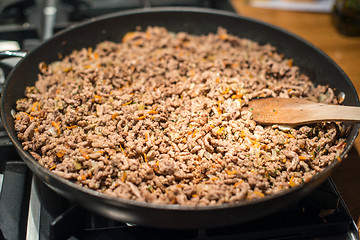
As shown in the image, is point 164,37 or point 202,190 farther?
point 164,37

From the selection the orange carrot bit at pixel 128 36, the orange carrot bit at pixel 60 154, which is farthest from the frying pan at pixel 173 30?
the orange carrot bit at pixel 60 154

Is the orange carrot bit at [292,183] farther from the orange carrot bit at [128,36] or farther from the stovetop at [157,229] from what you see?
the orange carrot bit at [128,36]

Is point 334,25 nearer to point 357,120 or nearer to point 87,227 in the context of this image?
point 357,120

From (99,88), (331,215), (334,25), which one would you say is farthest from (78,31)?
(334,25)

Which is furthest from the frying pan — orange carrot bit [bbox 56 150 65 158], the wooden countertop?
the wooden countertop

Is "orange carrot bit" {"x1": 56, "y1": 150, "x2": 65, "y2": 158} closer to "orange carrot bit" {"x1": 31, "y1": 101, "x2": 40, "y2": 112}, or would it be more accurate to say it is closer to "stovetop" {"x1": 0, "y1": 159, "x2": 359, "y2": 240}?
"stovetop" {"x1": 0, "y1": 159, "x2": 359, "y2": 240}

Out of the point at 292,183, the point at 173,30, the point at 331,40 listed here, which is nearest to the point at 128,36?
the point at 173,30
